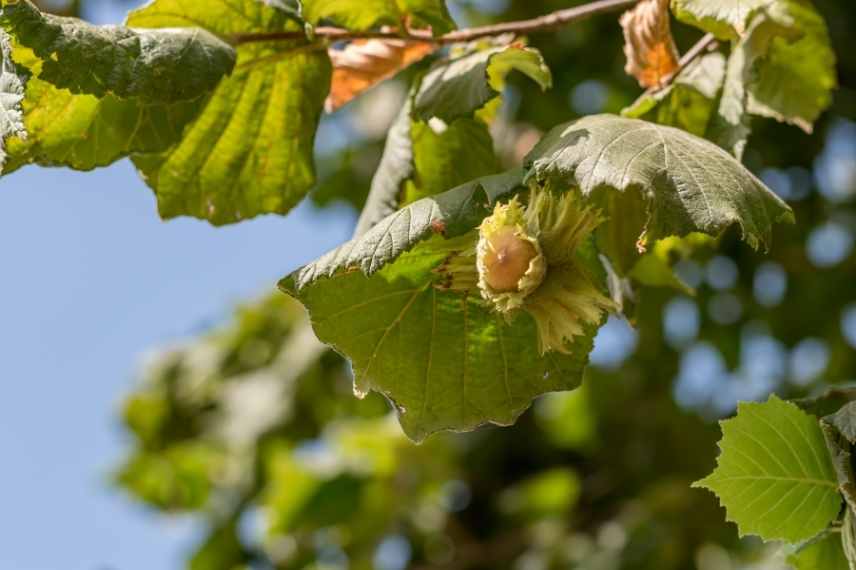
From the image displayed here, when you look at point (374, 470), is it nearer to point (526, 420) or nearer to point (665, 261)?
point (526, 420)

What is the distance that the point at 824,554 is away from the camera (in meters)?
1.51

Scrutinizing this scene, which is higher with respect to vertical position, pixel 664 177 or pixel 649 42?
pixel 664 177

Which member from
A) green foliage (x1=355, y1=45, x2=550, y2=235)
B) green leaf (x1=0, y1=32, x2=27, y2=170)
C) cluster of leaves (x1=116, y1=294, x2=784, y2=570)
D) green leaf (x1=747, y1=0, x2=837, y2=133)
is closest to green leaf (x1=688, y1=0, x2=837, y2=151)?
green leaf (x1=747, y1=0, x2=837, y2=133)

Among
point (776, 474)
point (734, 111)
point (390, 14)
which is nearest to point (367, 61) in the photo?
point (390, 14)

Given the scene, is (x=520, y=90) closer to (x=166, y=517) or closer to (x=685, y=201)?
(x=166, y=517)

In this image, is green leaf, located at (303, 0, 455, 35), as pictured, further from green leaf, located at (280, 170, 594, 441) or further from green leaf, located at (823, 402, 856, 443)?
green leaf, located at (823, 402, 856, 443)

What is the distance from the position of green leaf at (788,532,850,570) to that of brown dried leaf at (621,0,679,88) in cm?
79

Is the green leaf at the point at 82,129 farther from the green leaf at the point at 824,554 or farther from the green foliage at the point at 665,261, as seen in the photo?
the green leaf at the point at 824,554

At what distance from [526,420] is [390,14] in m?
3.34

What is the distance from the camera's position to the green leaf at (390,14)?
1.95m

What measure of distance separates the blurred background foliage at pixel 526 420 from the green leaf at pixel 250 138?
2.00 m

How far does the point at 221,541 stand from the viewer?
4.61 metres

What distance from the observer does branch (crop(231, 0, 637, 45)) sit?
6.20 feet

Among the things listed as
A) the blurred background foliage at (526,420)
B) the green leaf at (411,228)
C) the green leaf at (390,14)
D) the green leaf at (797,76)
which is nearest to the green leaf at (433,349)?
the green leaf at (411,228)
